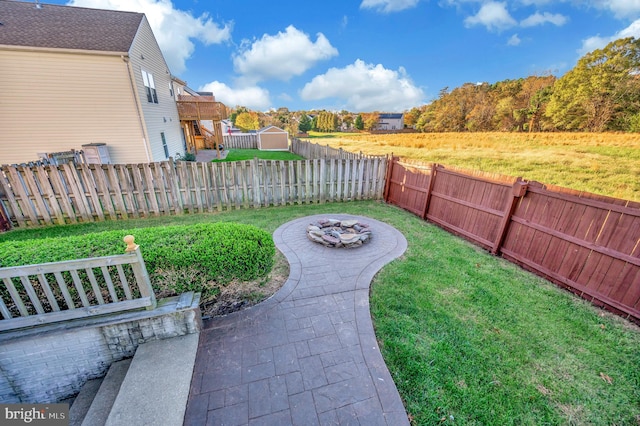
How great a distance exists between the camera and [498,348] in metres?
2.96

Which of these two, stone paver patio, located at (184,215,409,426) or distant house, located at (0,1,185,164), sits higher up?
distant house, located at (0,1,185,164)

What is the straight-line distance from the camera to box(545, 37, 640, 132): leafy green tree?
27.8 m

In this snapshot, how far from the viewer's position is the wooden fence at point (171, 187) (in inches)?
241

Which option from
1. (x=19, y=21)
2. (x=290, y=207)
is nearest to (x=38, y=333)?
(x=290, y=207)

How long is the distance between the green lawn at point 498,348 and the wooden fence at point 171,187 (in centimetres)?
433

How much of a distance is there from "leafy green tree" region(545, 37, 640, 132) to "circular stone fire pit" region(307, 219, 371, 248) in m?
41.1

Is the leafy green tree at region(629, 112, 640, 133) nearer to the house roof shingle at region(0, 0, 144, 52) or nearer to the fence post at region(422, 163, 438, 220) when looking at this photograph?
the fence post at region(422, 163, 438, 220)

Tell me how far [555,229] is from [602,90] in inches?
1590

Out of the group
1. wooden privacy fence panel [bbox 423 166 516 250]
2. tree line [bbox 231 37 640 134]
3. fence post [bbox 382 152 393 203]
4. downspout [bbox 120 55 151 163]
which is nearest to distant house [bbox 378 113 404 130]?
tree line [bbox 231 37 640 134]

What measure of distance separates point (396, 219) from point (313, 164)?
Answer: 315 centimetres

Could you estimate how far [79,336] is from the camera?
2.70 metres

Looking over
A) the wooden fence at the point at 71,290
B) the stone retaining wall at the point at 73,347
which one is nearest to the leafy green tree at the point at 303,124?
the wooden fence at the point at 71,290

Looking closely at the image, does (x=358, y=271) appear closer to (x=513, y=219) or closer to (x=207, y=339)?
(x=207, y=339)

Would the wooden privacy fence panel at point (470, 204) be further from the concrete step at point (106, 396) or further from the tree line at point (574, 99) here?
the tree line at point (574, 99)
